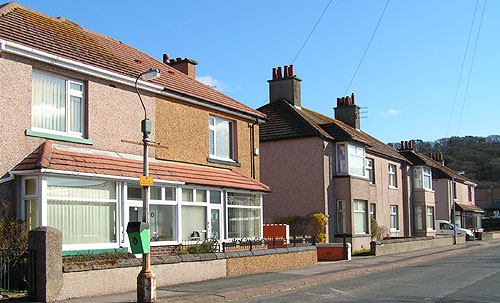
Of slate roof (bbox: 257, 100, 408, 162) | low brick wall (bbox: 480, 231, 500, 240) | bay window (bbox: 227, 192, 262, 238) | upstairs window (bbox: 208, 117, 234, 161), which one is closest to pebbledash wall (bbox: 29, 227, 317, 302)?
bay window (bbox: 227, 192, 262, 238)

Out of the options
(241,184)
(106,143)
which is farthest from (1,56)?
(241,184)

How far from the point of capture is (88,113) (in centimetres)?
1518

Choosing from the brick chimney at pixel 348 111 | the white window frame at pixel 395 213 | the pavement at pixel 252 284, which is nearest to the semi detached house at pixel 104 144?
the pavement at pixel 252 284

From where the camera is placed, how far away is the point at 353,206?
90.9 feet

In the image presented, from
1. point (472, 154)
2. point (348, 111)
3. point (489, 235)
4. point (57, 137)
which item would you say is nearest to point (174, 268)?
point (57, 137)

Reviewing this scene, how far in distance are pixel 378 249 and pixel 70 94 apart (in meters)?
16.5

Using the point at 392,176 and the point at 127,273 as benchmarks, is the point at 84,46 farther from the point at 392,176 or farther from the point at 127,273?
the point at 392,176

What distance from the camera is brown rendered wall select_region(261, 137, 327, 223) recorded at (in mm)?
27250

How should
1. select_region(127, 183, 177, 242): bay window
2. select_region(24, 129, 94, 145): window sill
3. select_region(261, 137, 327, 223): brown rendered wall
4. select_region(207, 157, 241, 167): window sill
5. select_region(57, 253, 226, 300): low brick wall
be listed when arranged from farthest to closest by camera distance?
select_region(261, 137, 327, 223): brown rendered wall
select_region(207, 157, 241, 167): window sill
select_region(127, 183, 177, 242): bay window
select_region(24, 129, 94, 145): window sill
select_region(57, 253, 226, 300): low brick wall

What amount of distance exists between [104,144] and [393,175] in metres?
26.2

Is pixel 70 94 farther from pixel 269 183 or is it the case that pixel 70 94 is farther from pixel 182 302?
pixel 269 183

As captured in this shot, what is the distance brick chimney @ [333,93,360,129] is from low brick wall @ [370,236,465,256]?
32.4 ft

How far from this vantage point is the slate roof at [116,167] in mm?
13047

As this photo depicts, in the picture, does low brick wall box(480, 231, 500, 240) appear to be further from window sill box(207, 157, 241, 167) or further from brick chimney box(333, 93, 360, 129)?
window sill box(207, 157, 241, 167)
